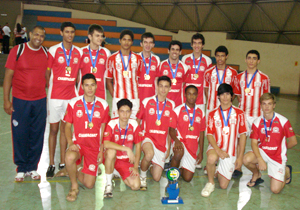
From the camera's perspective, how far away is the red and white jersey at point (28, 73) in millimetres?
3881

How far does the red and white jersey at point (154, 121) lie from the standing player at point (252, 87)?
4.32 ft

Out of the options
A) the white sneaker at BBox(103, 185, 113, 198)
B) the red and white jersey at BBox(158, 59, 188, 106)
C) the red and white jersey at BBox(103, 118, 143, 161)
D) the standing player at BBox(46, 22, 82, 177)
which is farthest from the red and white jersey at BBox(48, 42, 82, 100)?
the red and white jersey at BBox(158, 59, 188, 106)

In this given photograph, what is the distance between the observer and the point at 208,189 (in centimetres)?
387

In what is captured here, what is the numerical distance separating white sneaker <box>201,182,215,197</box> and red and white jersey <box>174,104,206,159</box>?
578mm

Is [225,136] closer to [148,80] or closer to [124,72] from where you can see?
[148,80]

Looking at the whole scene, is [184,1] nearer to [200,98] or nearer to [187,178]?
[200,98]

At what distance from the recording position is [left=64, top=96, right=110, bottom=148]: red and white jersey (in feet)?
12.9

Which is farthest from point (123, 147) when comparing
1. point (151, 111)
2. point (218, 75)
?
point (218, 75)

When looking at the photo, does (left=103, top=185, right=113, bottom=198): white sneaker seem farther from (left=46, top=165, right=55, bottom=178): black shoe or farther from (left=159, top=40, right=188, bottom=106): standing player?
(left=159, top=40, right=188, bottom=106): standing player

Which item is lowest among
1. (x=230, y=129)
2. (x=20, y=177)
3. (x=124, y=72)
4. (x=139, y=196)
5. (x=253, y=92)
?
(x=139, y=196)

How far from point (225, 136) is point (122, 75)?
1879mm

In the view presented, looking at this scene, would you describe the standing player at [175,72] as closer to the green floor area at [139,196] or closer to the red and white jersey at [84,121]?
the green floor area at [139,196]

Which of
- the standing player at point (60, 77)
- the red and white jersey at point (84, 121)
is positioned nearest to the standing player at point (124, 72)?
the standing player at point (60, 77)

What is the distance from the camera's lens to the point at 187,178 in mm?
4234
